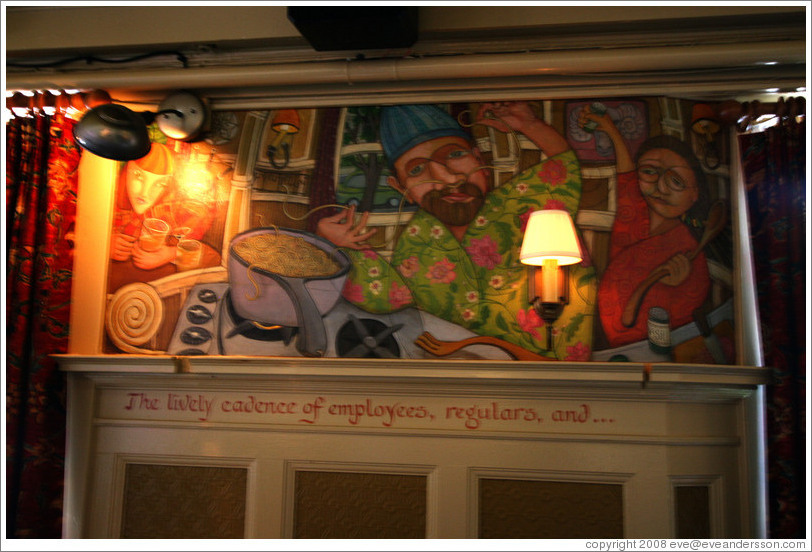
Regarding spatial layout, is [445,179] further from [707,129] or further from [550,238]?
[707,129]

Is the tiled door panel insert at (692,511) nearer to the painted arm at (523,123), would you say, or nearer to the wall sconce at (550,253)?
the wall sconce at (550,253)

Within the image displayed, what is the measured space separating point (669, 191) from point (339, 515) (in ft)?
5.67

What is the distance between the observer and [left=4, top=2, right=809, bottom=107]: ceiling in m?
2.31

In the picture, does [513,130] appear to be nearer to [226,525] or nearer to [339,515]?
[339,515]

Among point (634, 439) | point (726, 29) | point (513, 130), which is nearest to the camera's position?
point (634, 439)

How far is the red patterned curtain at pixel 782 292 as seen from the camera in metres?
2.16

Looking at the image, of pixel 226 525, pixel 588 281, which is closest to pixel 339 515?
pixel 226 525

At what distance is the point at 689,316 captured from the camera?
235 cm

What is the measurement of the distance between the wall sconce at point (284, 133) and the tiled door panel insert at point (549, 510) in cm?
152

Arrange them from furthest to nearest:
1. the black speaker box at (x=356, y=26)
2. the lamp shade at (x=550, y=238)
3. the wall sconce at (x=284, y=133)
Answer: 1. the wall sconce at (x=284, y=133)
2. the lamp shade at (x=550, y=238)
3. the black speaker box at (x=356, y=26)

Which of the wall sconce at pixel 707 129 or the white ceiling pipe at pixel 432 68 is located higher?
the white ceiling pipe at pixel 432 68

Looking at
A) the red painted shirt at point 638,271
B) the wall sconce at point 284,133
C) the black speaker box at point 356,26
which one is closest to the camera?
the black speaker box at point 356,26

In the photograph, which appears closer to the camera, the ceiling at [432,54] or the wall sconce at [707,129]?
the ceiling at [432,54]

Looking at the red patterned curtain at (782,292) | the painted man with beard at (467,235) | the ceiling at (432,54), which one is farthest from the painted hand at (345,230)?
the red patterned curtain at (782,292)
